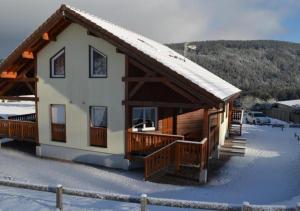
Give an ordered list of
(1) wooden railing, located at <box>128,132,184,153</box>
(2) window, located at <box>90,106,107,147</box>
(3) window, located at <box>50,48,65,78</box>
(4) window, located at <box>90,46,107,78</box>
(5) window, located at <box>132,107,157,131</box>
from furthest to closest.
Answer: (3) window, located at <box>50,48,65,78</box> < (5) window, located at <box>132,107,157,131</box> < (2) window, located at <box>90,106,107,147</box> < (4) window, located at <box>90,46,107,78</box> < (1) wooden railing, located at <box>128,132,184,153</box>

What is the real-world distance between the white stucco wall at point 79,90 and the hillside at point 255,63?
5941 cm

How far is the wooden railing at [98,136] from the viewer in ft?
52.0

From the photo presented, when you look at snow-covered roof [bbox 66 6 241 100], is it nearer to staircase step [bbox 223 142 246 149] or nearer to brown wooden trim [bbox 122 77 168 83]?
brown wooden trim [bbox 122 77 168 83]

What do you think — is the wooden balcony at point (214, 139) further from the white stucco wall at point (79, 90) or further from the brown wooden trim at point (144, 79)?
the white stucco wall at point (79, 90)

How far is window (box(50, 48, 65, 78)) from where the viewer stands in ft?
55.2

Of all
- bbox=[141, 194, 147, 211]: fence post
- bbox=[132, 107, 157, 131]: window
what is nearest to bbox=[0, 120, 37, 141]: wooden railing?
bbox=[132, 107, 157, 131]: window

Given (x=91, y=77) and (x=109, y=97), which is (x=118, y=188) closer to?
(x=109, y=97)

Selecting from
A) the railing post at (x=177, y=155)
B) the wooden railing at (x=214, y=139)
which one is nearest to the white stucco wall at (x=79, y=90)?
the railing post at (x=177, y=155)

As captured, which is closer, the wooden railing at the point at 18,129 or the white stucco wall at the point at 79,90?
the white stucco wall at the point at 79,90

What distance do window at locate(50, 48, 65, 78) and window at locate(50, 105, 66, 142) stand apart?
5.40 feet

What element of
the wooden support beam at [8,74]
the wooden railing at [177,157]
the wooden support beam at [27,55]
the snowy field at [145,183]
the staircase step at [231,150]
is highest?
the wooden support beam at [27,55]

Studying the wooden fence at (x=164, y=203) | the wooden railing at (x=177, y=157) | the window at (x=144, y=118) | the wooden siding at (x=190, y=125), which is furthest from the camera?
the wooden siding at (x=190, y=125)

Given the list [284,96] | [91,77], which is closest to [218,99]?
[91,77]

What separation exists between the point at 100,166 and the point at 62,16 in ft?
23.9
